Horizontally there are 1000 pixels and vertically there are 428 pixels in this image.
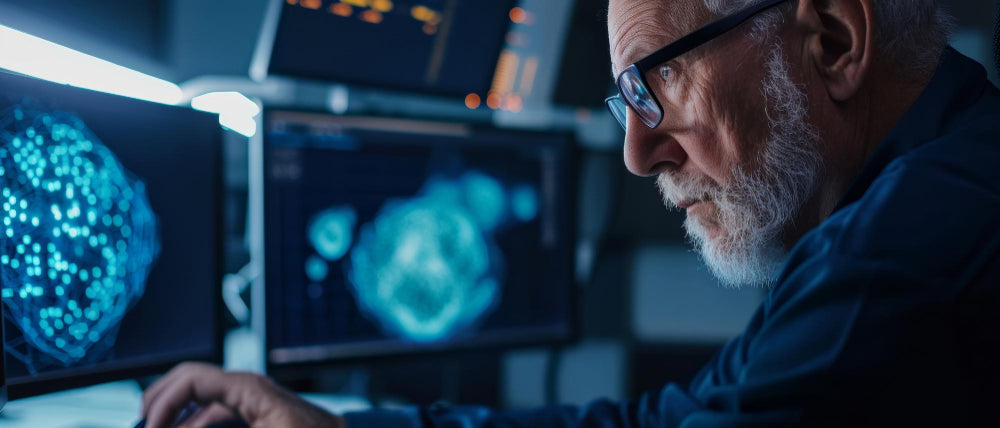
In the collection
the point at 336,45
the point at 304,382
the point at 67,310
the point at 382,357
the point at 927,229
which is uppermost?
the point at 336,45

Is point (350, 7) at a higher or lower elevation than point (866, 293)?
higher

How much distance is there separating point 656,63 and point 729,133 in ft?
0.37

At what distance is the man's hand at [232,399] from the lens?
842 mm

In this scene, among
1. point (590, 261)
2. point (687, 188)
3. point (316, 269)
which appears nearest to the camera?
point (687, 188)

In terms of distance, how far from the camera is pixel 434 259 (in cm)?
120

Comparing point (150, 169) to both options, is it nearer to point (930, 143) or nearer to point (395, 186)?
point (395, 186)

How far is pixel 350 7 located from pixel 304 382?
713mm

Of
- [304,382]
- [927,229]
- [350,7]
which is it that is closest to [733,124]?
[927,229]

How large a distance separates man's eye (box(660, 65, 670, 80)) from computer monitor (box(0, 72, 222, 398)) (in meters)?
0.60

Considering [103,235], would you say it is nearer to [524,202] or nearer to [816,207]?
[524,202]

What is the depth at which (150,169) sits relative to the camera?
88 cm

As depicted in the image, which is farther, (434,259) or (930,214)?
→ (434,259)

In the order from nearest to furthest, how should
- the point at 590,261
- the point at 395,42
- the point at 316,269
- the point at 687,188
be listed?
the point at 687,188
the point at 316,269
the point at 395,42
the point at 590,261

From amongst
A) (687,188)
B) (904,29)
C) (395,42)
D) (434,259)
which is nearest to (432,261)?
(434,259)
